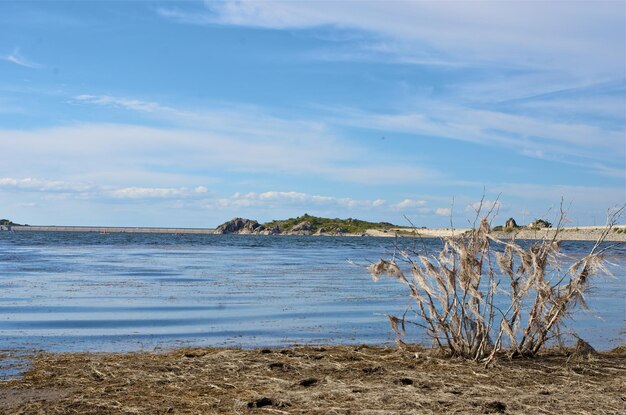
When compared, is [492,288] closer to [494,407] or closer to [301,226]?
[494,407]

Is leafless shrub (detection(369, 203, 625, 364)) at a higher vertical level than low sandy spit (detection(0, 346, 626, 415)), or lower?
higher

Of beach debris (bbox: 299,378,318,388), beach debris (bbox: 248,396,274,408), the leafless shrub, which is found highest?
the leafless shrub

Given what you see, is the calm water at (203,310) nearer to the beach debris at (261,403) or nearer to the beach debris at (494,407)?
the beach debris at (494,407)

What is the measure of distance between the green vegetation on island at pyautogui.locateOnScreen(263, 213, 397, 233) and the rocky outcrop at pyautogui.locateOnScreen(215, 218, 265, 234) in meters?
2.12

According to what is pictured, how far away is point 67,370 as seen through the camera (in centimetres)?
1008

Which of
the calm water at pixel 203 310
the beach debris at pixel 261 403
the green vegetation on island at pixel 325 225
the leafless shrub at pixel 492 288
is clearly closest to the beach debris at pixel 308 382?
the beach debris at pixel 261 403

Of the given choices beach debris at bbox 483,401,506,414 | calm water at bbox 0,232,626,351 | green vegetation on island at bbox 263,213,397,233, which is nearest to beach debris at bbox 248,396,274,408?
beach debris at bbox 483,401,506,414

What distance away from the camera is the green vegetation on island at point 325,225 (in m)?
154

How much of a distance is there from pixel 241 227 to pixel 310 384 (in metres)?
153

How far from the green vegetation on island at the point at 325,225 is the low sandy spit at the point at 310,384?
138m

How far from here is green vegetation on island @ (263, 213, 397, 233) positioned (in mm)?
154125

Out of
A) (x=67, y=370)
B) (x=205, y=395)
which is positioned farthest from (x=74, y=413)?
(x=67, y=370)

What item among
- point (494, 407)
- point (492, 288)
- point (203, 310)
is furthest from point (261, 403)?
point (203, 310)

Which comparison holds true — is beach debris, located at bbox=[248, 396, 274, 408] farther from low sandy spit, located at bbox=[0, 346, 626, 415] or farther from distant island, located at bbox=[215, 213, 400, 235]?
distant island, located at bbox=[215, 213, 400, 235]
